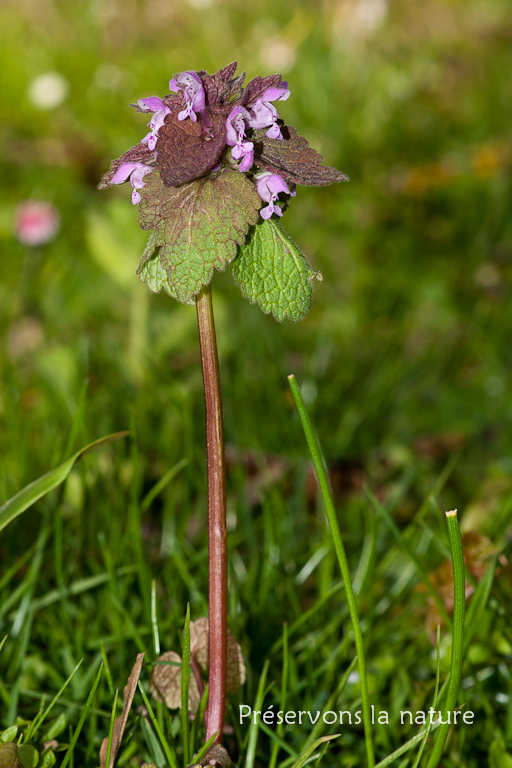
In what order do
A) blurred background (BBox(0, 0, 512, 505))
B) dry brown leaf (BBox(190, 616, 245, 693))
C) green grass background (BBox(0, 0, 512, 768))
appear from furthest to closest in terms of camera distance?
blurred background (BBox(0, 0, 512, 505)) → green grass background (BBox(0, 0, 512, 768)) → dry brown leaf (BBox(190, 616, 245, 693))

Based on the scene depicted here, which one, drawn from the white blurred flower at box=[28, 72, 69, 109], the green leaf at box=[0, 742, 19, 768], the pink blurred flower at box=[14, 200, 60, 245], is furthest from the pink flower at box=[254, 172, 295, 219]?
the white blurred flower at box=[28, 72, 69, 109]

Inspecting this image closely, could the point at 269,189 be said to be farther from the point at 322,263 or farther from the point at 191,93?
the point at 322,263

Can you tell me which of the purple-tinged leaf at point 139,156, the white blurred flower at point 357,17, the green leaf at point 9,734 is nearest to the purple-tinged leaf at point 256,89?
the purple-tinged leaf at point 139,156

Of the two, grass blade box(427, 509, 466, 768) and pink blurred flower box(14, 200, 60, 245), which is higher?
pink blurred flower box(14, 200, 60, 245)

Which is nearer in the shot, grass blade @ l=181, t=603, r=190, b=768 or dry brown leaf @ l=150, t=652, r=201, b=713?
grass blade @ l=181, t=603, r=190, b=768

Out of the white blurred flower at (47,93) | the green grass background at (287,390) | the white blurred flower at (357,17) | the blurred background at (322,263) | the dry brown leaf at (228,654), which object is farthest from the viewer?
the white blurred flower at (357,17)

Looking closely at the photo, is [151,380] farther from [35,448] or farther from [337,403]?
[337,403]

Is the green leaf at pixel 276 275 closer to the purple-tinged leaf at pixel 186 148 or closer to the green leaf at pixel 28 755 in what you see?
the purple-tinged leaf at pixel 186 148

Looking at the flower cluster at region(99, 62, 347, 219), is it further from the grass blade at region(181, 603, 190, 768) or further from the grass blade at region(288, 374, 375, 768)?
the grass blade at region(181, 603, 190, 768)
